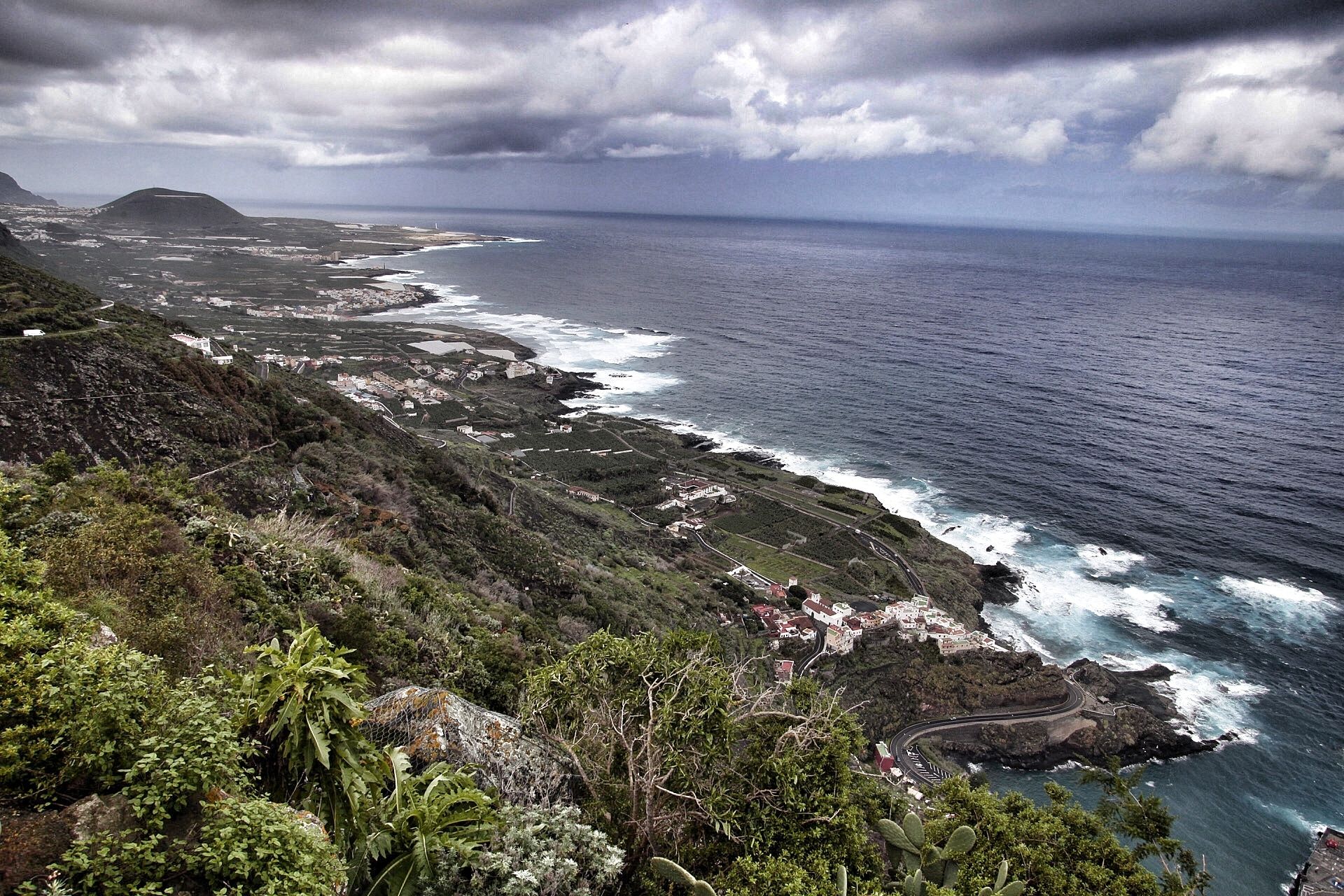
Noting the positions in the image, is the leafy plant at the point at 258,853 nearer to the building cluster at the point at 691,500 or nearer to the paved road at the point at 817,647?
the paved road at the point at 817,647

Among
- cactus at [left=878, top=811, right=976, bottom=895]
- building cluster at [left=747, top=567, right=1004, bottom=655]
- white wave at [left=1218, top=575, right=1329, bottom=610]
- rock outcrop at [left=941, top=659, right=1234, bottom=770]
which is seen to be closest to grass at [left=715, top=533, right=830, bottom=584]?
building cluster at [left=747, top=567, right=1004, bottom=655]

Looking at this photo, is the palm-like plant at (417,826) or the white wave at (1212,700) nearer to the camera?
the palm-like plant at (417,826)

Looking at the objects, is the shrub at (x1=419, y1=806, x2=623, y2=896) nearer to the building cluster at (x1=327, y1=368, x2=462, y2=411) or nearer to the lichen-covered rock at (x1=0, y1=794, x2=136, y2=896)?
the lichen-covered rock at (x1=0, y1=794, x2=136, y2=896)

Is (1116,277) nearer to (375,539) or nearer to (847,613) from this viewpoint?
(847,613)

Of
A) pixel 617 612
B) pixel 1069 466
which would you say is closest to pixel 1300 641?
pixel 1069 466

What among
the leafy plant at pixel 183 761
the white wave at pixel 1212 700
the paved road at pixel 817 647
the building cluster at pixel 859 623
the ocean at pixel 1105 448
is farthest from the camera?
the building cluster at pixel 859 623

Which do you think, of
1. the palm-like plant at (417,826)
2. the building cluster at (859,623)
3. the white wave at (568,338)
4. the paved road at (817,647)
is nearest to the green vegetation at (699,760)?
the palm-like plant at (417,826)
